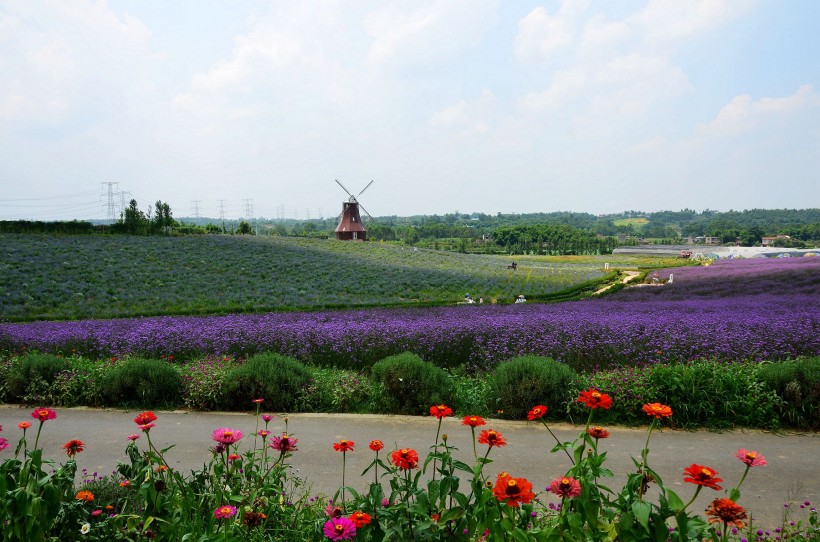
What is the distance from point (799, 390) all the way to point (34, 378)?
1083 centimetres

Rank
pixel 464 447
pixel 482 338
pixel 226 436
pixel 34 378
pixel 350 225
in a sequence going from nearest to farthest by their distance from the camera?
pixel 226 436 → pixel 464 447 → pixel 34 378 → pixel 482 338 → pixel 350 225

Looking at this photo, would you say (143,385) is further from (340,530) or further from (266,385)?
(340,530)

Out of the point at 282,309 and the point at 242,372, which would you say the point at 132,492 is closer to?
the point at 242,372

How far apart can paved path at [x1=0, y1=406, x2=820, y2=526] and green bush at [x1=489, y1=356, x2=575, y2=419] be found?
13.7 inches

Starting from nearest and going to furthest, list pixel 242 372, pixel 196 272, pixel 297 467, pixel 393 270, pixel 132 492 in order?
pixel 132 492 → pixel 297 467 → pixel 242 372 → pixel 196 272 → pixel 393 270

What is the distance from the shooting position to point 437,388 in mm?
7152

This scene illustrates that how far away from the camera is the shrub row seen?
646 centimetres

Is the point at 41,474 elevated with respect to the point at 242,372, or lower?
elevated

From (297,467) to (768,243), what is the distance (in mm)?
111446

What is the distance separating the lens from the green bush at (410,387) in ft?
23.0

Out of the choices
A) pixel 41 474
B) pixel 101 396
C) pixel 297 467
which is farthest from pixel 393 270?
pixel 41 474

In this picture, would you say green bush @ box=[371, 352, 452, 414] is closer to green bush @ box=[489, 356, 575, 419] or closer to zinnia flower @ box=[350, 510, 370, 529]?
green bush @ box=[489, 356, 575, 419]

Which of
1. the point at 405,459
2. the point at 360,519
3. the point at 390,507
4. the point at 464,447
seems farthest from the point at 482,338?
the point at 360,519

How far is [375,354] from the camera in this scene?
32.9 feet
